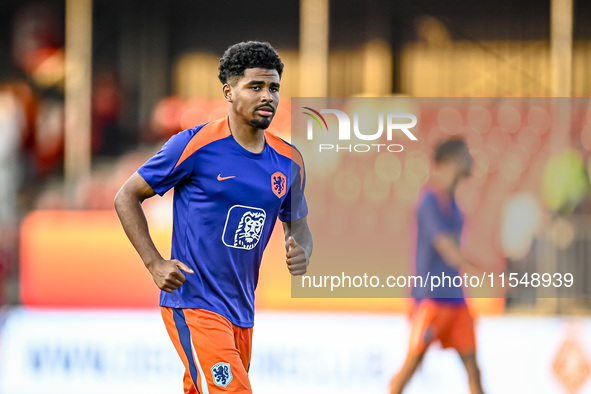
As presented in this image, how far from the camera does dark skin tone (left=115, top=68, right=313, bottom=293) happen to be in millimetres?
3775

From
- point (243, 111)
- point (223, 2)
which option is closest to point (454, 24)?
point (223, 2)

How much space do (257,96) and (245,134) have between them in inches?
7.8

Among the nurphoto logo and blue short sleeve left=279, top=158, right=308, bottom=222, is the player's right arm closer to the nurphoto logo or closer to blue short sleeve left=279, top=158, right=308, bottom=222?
blue short sleeve left=279, top=158, right=308, bottom=222

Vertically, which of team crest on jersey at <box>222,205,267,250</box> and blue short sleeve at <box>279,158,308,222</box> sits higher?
blue short sleeve at <box>279,158,308,222</box>

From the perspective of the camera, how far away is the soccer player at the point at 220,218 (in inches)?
151

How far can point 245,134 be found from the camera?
405 centimetres

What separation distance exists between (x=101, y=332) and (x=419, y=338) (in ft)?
8.35

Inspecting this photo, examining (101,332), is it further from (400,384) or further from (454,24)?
(454,24)

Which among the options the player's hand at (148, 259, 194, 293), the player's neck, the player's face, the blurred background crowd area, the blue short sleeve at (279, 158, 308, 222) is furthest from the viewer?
the blurred background crowd area

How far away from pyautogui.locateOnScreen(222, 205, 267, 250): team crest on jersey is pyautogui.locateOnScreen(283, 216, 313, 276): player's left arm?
0.15 metres

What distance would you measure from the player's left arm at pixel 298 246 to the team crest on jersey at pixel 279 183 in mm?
203

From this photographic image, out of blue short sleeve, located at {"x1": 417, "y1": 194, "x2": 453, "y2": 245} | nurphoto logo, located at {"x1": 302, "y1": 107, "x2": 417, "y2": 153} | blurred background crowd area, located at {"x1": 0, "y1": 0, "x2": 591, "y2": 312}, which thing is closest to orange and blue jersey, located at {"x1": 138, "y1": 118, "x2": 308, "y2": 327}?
nurphoto logo, located at {"x1": 302, "y1": 107, "x2": 417, "y2": 153}

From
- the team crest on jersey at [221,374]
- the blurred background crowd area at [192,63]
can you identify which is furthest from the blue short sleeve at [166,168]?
the blurred background crowd area at [192,63]

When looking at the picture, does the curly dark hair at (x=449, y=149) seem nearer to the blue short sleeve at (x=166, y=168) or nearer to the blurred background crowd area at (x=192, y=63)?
the blue short sleeve at (x=166, y=168)
